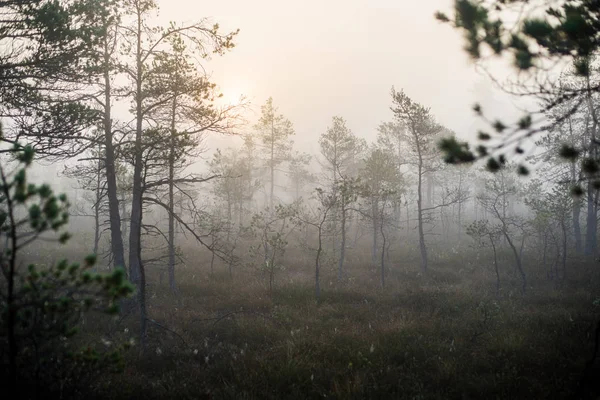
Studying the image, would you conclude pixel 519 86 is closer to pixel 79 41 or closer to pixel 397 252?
pixel 79 41

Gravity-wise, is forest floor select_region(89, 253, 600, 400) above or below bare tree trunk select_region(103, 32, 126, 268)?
below

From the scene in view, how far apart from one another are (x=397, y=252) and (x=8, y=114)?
21815mm

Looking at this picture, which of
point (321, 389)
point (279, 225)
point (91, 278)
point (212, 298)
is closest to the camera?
point (91, 278)

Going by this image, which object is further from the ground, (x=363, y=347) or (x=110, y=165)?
(x=110, y=165)

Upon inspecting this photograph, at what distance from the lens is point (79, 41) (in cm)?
753

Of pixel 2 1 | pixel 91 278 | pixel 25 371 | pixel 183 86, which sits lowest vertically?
pixel 25 371

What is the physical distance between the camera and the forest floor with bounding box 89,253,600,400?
5.43 meters

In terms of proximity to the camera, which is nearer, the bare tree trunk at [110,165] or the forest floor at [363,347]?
the forest floor at [363,347]

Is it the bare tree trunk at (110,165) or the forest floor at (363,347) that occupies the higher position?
the bare tree trunk at (110,165)

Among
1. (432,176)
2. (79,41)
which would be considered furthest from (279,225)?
(79,41)

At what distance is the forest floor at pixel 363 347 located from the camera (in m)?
5.43

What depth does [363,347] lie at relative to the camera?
23.0 feet

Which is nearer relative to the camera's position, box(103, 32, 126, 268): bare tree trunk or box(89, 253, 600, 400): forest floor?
box(89, 253, 600, 400): forest floor

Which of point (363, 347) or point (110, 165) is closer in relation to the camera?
point (363, 347)
